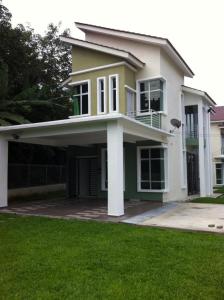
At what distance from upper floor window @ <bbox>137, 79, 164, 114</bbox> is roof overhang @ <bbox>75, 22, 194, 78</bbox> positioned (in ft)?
5.71

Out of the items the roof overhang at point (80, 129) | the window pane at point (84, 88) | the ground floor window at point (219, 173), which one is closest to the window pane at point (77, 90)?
the window pane at point (84, 88)

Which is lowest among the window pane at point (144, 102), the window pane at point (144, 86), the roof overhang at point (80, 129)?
the roof overhang at point (80, 129)

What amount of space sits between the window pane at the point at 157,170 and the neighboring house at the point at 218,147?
20569mm

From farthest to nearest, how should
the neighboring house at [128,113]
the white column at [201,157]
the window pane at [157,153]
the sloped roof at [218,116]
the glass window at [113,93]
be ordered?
1. the sloped roof at [218,116]
2. the white column at [201,157]
3. the window pane at [157,153]
4. the glass window at [113,93]
5. the neighboring house at [128,113]

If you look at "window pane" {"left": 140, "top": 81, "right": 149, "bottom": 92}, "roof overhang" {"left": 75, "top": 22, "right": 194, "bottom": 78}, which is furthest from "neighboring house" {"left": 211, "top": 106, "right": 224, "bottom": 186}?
"window pane" {"left": 140, "top": 81, "right": 149, "bottom": 92}

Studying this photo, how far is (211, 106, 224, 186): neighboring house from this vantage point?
36.3 meters

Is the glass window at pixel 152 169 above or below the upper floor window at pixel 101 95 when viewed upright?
below

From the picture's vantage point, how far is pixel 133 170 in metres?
17.8

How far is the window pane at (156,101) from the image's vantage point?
17.5m

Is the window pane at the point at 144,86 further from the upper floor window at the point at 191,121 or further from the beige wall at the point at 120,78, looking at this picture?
the upper floor window at the point at 191,121

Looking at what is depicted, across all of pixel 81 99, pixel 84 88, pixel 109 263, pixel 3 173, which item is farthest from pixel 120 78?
pixel 109 263

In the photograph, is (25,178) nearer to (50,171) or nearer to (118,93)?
(50,171)

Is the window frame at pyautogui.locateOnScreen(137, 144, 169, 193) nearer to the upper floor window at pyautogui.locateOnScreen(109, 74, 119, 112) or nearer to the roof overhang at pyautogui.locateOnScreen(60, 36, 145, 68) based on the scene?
the upper floor window at pyautogui.locateOnScreen(109, 74, 119, 112)

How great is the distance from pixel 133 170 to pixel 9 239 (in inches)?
388
